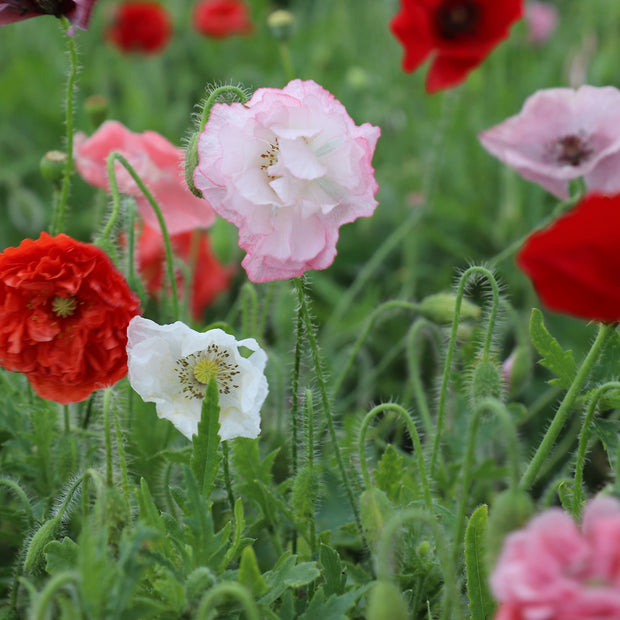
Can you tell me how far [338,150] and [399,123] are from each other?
72.1 inches

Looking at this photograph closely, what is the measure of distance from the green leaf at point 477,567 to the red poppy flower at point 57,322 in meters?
0.46

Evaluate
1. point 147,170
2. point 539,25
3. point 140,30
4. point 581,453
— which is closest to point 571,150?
point 581,453

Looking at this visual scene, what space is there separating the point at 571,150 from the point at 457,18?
1.80ft

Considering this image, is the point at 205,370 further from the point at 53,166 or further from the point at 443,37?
the point at 443,37

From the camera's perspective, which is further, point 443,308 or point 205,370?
point 443,308

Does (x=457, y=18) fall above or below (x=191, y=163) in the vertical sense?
above

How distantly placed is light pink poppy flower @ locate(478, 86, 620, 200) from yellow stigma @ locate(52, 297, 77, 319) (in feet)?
2.25

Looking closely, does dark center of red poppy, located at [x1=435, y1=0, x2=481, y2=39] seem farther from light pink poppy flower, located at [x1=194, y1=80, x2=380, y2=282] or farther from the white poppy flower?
the white poppy flower

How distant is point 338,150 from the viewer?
98 cm

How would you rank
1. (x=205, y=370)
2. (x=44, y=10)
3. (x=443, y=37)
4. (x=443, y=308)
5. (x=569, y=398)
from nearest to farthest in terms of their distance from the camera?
(x=569, y=398), (x=205, y=370), (x=44, y=10), (x=443, y=308), (x=443, y=37)

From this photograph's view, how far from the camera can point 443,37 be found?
1.72 meters

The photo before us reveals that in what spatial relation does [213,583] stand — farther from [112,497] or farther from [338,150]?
[338,150]

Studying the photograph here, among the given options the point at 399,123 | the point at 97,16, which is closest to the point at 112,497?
the point at 399,123

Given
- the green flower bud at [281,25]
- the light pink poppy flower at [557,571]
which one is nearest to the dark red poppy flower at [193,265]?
the green flower bud at [281,25]
